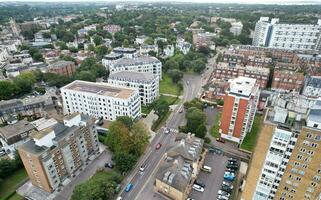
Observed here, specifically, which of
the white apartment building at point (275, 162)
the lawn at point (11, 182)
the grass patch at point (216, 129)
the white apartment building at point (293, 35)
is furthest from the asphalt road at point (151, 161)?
→ the white apartment building at point (293, 35)

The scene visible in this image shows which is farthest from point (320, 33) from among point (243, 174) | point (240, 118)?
point (243, 174)

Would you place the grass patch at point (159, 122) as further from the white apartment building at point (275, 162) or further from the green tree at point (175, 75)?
the white apartment building at point (275, 162)

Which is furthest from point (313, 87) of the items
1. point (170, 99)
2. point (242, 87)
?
A: point (170, 99)

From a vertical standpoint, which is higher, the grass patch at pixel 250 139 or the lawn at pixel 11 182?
the grass patch at pixel 250 139

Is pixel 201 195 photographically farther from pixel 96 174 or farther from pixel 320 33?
pixel 320 33

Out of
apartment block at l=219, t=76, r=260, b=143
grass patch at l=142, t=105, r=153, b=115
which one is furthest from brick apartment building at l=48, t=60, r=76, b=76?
apartment block at l=219, t=76, r=260, b=143

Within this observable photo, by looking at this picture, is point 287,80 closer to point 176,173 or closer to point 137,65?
point 137,65
